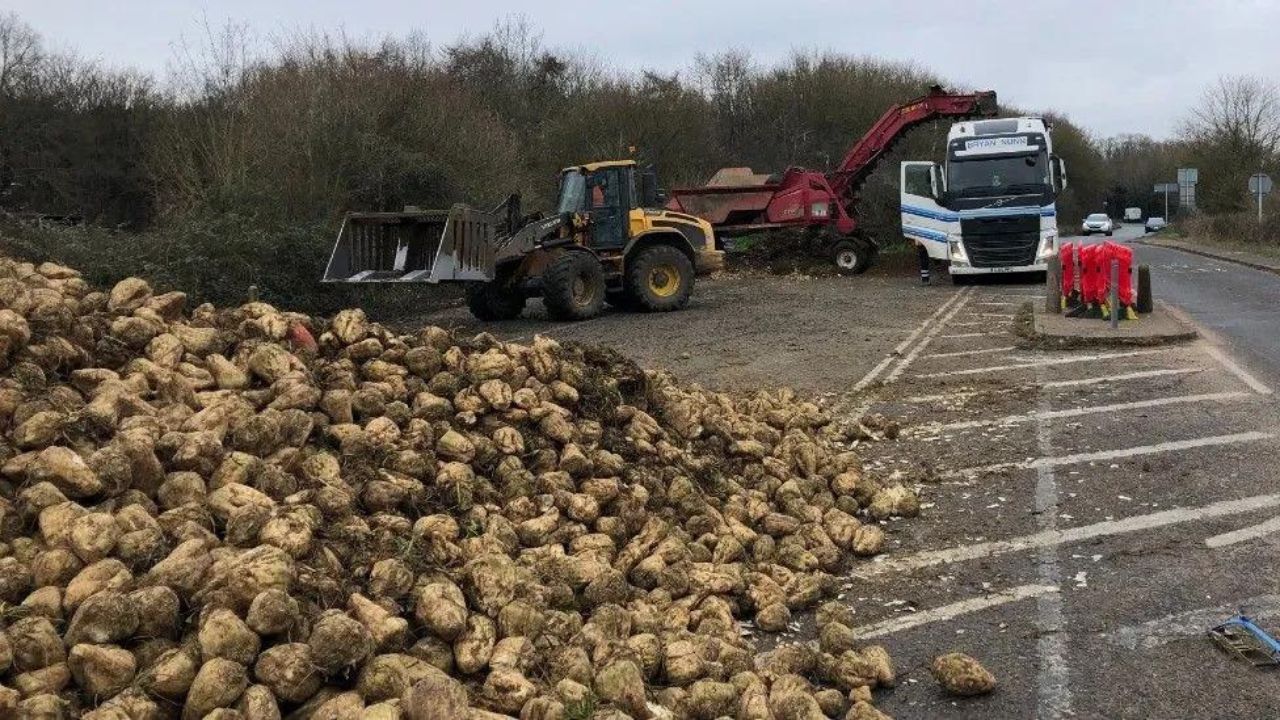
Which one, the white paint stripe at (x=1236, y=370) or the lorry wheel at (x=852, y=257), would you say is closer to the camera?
the white paint stripe at (x=1236, y=370)

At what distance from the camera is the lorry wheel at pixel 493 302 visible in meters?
17.3

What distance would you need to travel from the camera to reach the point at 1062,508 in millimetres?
6484

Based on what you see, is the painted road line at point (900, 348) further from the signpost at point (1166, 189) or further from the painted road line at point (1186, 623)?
the signpost at point (1166, 189)

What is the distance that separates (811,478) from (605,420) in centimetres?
138

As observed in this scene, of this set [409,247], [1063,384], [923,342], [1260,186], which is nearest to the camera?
[1063,384]

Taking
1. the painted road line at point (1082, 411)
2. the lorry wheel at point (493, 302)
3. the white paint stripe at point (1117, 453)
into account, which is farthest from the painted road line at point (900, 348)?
the lorry wheel at point (493, 302)

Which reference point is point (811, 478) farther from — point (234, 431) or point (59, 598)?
point (59, 598)

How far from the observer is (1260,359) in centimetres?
1142

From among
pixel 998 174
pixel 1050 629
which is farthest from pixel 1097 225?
pixel 1050 629

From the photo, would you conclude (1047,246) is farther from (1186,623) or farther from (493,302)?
(1186,623)

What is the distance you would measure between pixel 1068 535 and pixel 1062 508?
515 millimetres

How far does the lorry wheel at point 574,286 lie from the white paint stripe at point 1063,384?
7572 mm

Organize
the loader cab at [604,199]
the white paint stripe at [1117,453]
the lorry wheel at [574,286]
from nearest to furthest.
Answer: the white paint stripe at [1117,453] → the lorry wheel at [574,286] → the loader cab at [604,199]

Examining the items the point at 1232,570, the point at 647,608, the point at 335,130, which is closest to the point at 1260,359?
the point at 1232,570
